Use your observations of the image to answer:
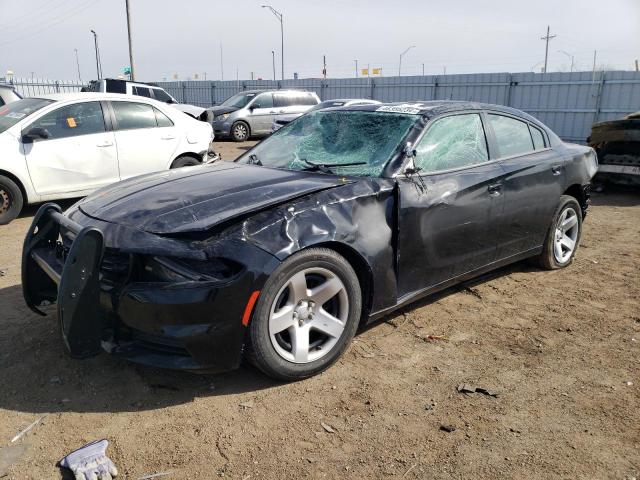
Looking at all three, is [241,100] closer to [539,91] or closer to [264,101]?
[264,101]

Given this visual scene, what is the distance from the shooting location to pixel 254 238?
2.93 m

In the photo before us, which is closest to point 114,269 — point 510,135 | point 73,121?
point 510,135

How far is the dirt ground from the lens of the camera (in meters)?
2.54

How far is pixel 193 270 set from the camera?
2881 mm

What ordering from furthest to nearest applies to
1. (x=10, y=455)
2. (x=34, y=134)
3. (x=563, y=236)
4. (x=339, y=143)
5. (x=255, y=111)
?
1. (x=255, y=111)
2. (x=34, y=134)
3. (x=563, y=236)
4. (x=339, y=143)
5. (x=10, y=455)

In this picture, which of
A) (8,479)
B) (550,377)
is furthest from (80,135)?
(550,377)

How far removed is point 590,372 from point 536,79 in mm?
15099

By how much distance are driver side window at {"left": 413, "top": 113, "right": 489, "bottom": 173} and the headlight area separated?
1586 millimetres

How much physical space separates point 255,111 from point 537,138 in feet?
46.3

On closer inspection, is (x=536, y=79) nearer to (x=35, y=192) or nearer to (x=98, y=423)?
(x=35, y=192)

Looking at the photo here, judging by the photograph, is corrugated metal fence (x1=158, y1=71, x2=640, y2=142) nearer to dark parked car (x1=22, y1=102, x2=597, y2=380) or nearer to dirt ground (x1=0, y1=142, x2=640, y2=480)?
dark parked car (x1=22, y1=102, x2=597, y2=380)

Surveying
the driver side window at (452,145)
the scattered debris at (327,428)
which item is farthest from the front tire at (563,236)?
the scattered debris at (327,428)

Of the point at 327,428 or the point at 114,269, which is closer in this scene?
the point at 327,428

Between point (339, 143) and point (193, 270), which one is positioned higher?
point (339, 143)
